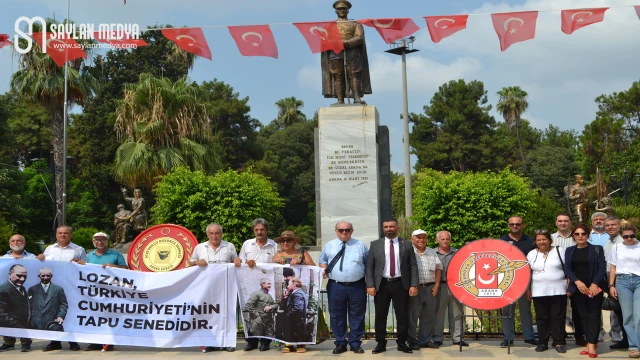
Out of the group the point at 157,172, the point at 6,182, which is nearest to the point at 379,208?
the point at 157,172

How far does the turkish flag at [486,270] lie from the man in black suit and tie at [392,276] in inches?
29.3

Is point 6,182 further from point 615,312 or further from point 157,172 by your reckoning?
point 615,312

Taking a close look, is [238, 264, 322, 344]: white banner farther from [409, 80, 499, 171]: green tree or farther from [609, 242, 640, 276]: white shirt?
[409, 80, 499, 171]: green tree

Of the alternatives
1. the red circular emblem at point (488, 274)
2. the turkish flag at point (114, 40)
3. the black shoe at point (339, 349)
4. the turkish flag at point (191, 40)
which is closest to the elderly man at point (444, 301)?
the red circular emblem at point (488, 274)

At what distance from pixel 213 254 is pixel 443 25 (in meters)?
7.23

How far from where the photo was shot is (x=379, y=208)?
15805mm

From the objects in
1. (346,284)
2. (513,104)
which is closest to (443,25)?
(346,284)

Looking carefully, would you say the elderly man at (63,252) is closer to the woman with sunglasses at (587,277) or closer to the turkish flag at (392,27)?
the woman with sunglasses at (587,277)

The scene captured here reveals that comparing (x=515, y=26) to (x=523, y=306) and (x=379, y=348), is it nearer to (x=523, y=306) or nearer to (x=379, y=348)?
(x=523, y=306)

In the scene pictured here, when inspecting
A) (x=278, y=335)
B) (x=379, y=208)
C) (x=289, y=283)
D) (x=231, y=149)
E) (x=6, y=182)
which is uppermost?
(x=231, y=149)

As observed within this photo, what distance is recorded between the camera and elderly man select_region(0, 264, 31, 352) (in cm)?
942

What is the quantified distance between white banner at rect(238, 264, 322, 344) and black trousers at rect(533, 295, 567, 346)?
269 cm

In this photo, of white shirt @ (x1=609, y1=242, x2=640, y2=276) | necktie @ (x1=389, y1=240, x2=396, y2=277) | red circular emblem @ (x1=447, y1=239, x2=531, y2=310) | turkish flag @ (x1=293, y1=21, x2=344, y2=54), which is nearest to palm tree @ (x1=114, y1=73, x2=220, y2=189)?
turkish flag @ (x1=293, y1=21, x2=344, y2=54)

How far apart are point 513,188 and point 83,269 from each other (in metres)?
15.7
